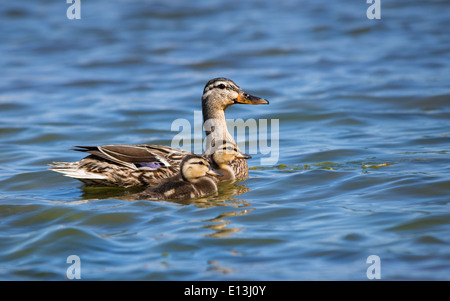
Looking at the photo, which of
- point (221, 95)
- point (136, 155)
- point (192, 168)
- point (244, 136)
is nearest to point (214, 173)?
point (192, 168)

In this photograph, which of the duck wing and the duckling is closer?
the duckling

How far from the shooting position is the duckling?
23.6 ft

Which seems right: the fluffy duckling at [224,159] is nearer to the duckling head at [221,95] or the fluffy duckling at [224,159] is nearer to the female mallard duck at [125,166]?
the female mallard duck at [125,166]

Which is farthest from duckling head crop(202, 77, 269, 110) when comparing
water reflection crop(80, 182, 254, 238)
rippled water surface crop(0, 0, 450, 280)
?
water reflection crop(80, 182, 254, 238)

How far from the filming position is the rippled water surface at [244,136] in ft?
18.5

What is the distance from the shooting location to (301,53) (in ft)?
53.6

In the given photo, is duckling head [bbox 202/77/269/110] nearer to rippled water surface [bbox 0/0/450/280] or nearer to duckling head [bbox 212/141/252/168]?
duckling head [bbox 212/141/252/168]

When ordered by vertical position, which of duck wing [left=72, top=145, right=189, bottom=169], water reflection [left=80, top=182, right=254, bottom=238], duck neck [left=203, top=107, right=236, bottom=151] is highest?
duck neck [left=203, top=107, right=236, bottom=151]

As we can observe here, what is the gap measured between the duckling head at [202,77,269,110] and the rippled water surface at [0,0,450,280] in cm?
94

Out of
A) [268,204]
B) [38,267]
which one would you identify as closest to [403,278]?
[268,204]

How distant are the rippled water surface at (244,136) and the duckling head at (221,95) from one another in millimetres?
936

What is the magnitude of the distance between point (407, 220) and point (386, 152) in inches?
117

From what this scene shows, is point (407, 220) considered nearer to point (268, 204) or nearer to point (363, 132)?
point (268, 204)

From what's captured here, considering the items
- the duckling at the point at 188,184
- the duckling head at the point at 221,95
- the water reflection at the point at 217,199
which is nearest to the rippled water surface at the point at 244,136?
the water reflection at the point at 217,199
